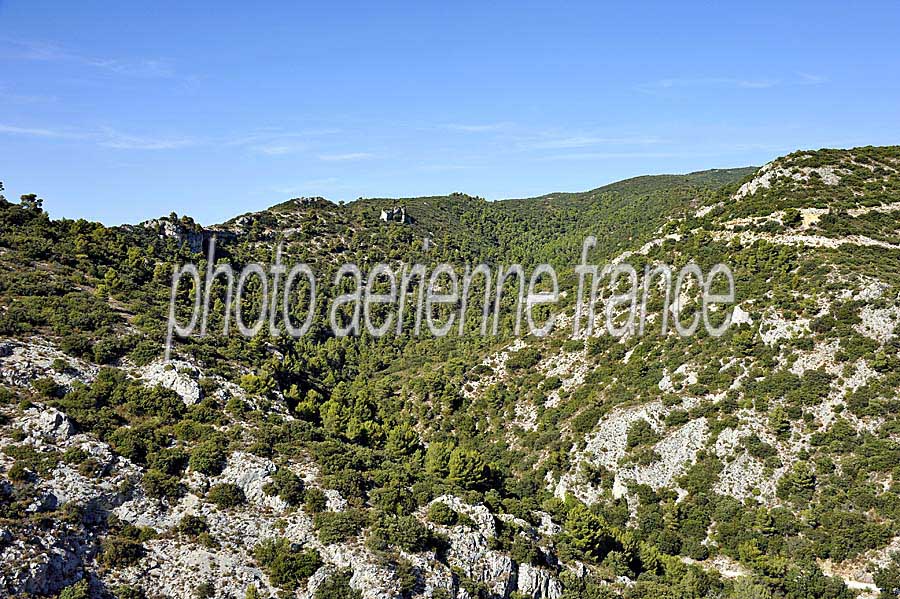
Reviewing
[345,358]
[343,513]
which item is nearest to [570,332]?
[345,358]

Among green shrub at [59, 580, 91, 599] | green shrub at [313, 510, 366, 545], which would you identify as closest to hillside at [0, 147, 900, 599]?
green shrub at [59, 580, 91, 599]

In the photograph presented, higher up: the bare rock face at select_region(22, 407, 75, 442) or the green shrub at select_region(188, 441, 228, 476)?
the bare rock face at select_region(22, 407, 75, 442)

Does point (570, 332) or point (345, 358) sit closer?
point (570, 332)

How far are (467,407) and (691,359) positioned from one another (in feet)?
97.1

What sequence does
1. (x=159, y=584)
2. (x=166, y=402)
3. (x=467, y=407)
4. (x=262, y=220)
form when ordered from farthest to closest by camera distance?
1. (x=262, y=220)
2. (x=467, y=407)
3. (x=166, y=402)
4. (x=159, y=584)

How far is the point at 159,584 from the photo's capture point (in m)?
33.3

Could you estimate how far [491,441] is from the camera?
7338 cm

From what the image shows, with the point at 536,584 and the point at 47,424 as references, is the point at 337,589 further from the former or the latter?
the point at 47,424

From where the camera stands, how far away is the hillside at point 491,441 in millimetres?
36188

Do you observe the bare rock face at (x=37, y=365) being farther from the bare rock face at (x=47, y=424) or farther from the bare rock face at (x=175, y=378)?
the bare rock face at (x=175, y=378)

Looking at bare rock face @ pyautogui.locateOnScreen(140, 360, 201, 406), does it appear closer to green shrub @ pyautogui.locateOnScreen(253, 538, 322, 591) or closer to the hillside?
the hillside

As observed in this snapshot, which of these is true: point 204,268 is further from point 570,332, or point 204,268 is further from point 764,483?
point 764,483

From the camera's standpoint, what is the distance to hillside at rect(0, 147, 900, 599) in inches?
1425

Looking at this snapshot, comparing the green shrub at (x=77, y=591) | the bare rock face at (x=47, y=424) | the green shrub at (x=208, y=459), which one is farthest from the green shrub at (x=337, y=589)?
the bare rock face at (x=47, y=424)
